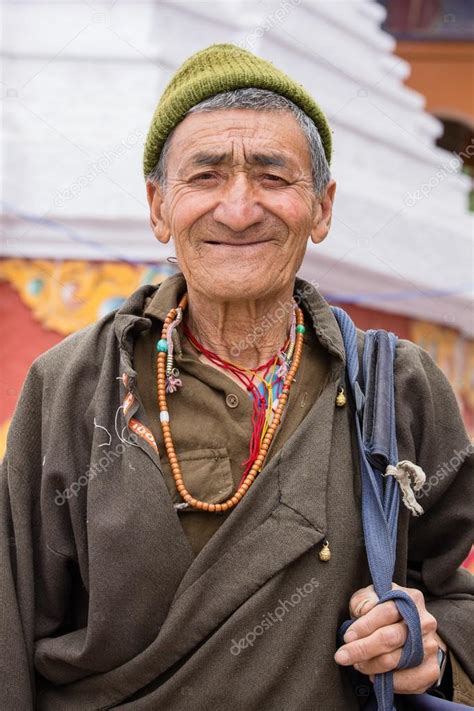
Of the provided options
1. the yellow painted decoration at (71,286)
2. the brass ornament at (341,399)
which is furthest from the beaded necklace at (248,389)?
the yellow painted decoration at (71,286)

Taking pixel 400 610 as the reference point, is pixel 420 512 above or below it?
above

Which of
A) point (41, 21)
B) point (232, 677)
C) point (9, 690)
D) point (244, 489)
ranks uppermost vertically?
point (41, 21)

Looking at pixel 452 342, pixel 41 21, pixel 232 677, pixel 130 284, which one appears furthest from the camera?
pixel 452 342

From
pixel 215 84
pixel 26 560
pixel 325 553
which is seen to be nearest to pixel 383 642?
pixel 325 553

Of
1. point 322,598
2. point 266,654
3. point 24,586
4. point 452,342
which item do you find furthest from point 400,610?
point 452,342

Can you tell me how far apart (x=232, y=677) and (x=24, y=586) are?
456mm

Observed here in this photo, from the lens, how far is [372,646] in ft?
6.07

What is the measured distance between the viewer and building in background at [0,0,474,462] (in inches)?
154

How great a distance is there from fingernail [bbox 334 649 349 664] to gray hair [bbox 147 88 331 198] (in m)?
0.94

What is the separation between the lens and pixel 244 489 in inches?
77.5

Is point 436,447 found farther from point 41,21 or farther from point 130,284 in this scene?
point 41,21

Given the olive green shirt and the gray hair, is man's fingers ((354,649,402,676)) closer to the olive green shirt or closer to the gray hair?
the olive green shirt

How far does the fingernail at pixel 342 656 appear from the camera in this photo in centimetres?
186

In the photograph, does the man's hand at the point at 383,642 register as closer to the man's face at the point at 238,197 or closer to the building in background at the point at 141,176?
the man's face at the point at 238,197
